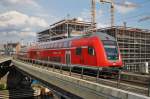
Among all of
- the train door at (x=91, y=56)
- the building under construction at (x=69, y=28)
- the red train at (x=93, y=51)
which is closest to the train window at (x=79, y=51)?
the red train at (x=93, y=51)

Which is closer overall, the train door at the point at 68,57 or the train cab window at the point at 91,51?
the train cab window at the point at 91,51

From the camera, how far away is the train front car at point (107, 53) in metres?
21.3

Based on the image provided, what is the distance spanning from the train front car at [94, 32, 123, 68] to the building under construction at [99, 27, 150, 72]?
40.1m

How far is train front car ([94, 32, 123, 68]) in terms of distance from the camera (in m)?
21.3

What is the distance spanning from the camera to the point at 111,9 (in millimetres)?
82938

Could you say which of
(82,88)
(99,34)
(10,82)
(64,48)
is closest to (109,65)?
(99,34)

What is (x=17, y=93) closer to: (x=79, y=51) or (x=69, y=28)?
(x=79, y=51)

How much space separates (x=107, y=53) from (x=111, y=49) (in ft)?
2.56

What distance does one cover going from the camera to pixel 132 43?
68.2 metres

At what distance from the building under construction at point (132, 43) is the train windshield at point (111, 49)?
40.0 meters

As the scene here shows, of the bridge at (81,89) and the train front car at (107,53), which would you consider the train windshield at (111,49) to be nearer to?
the train front car at (107,53)

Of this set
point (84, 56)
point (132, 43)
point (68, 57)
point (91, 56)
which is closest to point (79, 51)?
point (84, 56)

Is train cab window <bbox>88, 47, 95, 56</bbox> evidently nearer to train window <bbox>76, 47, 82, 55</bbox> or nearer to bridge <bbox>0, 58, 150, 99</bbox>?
train window <bbox>76, 47, 82, 55</bbox>

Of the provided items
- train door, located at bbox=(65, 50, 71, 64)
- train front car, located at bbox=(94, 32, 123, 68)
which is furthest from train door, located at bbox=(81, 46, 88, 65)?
train door, located at bbox=(65, 50, 71, 64)
